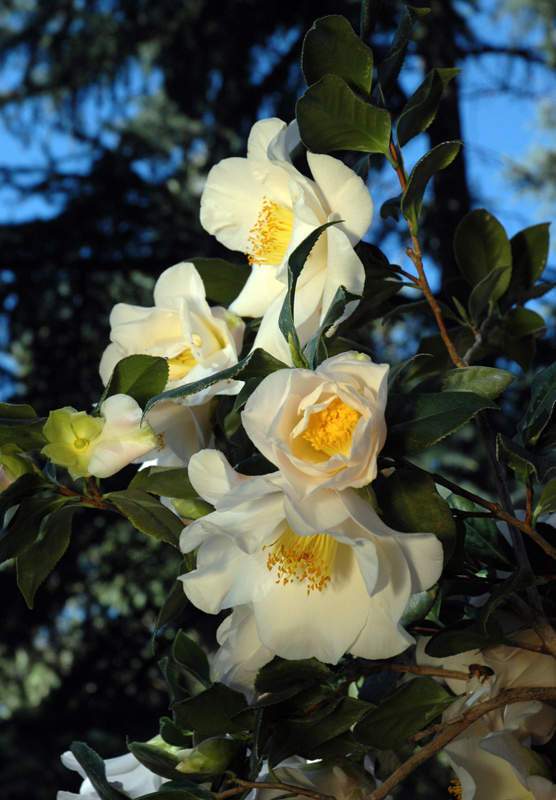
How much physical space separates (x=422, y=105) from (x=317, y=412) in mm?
226

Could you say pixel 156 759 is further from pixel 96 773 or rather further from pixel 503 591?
pixel 503 591

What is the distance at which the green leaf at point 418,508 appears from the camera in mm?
323

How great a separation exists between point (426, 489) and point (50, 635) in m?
3.29

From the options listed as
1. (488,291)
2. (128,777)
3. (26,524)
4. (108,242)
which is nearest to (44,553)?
(26,524)

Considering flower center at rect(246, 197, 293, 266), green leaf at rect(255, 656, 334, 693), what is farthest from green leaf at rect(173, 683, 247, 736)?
flower center at rect(246, 197, 293, 266)

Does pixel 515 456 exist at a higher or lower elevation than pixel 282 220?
lower

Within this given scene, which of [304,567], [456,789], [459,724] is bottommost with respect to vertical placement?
[456,789]

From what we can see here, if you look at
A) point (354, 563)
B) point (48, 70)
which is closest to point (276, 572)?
point (354, 563)

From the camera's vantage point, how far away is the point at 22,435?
0.38 metres

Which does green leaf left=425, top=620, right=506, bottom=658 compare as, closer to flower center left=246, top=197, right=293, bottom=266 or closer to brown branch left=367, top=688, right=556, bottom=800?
brown branch left=367, top=688, right=556, bottom=800

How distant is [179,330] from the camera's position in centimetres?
48

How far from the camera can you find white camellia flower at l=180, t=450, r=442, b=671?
297mm

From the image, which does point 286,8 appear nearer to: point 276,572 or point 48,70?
point 48,70

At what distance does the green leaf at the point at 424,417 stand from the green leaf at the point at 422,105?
0.19 meters
